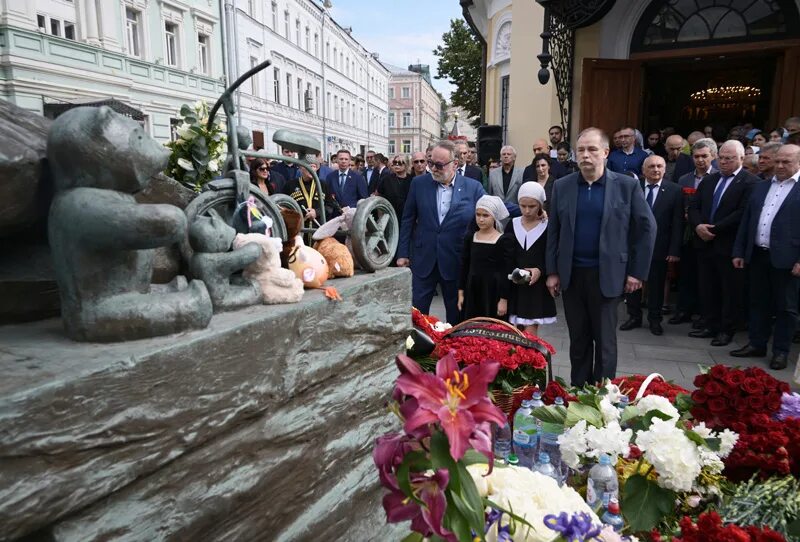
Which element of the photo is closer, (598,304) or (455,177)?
(598,304)

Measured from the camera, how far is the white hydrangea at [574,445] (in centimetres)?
196

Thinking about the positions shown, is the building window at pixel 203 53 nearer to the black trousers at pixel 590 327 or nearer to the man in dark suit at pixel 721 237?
the man in dark suit at pixel 721 237

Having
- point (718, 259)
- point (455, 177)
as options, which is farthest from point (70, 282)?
point (718, 259)

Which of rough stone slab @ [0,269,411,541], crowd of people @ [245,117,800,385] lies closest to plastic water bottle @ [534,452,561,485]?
rough stone slab @ [0,269,411,541]

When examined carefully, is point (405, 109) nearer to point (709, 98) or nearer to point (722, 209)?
point (709, 98)

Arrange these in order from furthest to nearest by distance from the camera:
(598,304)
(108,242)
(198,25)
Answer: (198,25), (598,304), (108,242)

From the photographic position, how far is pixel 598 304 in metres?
3.83

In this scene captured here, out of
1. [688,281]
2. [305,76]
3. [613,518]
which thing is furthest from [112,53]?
[613,518]

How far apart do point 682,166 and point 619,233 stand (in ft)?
13.8

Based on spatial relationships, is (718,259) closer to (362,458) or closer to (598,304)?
(598,304)

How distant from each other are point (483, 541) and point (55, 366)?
995mm

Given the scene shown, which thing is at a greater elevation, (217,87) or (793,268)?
(217,87)

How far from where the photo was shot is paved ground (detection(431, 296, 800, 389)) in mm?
4773

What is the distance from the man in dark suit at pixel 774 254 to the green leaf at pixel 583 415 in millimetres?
3617
